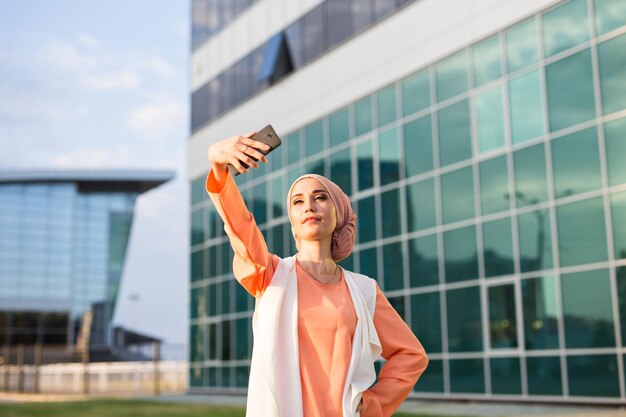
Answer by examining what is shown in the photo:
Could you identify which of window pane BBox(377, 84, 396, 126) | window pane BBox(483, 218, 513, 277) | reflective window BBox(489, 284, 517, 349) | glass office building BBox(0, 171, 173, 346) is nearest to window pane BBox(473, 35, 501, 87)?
window pane BBox(377, 84, 396, 126)

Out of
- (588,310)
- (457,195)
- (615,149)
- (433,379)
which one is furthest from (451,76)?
(433,379)

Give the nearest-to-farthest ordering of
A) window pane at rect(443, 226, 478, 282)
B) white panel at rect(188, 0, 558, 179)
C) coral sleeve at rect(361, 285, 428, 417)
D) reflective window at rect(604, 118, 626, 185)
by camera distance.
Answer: coral sleeve at rect(361, 285, 428, 417) → reflective window at rect(604, 118, 626, 185) → window pane at rect(443, 226, 478, 282) → white panel at rect(188, 0, 558, 179)

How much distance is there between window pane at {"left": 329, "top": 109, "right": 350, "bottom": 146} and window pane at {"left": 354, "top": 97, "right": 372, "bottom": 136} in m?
0.41

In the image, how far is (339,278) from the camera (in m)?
3.15

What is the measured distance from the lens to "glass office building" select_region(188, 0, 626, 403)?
14758 mm

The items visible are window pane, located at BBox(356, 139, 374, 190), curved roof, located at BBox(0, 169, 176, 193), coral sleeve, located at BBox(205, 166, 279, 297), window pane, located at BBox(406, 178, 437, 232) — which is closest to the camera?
coral sleeve, located at BBox(205, 166, 279, 297)

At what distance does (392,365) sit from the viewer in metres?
3.09

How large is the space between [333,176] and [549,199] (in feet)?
25.3

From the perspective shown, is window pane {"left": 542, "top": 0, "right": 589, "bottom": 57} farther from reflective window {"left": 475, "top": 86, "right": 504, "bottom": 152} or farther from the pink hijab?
the pink hijab

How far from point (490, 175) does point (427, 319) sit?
11.9ft

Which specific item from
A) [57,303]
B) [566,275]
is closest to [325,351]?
[566,275]

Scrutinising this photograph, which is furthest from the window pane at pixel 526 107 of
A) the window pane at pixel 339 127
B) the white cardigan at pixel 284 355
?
the white cardigan at pixel 284 355

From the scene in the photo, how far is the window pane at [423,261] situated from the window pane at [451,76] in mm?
3187

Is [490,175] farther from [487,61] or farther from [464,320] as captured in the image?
[464,320]
